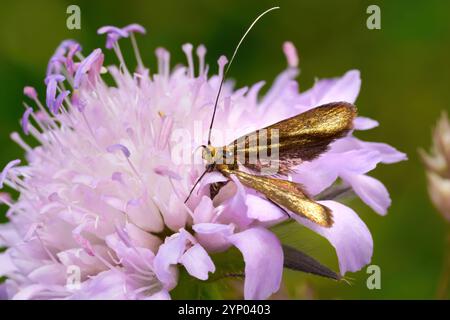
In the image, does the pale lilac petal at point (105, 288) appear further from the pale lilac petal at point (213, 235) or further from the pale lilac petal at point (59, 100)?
the pale lilac petal at point (59, 100)

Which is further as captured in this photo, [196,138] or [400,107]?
[400,107]

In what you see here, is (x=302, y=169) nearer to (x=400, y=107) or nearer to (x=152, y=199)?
(x=152, y=199)

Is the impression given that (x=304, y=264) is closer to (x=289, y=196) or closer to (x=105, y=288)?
(x=289, y=196)

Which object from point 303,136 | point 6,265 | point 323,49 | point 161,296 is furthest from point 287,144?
point 323,49

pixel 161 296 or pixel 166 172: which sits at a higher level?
pixel 166 172

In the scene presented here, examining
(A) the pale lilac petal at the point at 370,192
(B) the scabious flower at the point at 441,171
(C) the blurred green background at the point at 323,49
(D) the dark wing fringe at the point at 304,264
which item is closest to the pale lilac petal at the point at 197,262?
(D) the dark wing fringe at the point at 304,264
